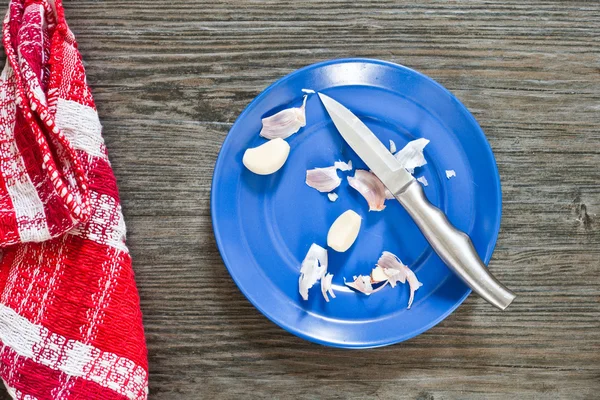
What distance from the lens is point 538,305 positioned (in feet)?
2.43

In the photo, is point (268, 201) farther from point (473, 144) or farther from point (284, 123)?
point (473, 144)

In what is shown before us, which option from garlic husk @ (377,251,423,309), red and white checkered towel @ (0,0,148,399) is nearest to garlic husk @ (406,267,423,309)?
garlic husk @ (377,251,423,309)

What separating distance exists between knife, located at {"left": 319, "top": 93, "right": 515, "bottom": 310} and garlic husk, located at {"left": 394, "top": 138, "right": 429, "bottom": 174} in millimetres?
34

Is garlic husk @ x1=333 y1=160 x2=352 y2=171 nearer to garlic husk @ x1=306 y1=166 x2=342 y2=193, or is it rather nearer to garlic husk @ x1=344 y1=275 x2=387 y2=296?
garlic husk @ x1=306 y1=166 x2=342 y2=193

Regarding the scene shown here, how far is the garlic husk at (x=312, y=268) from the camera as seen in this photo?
69cm

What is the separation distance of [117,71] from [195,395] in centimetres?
48

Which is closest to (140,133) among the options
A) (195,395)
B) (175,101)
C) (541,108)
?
(175,101)


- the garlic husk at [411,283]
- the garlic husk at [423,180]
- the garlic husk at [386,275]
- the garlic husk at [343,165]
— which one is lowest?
the garlic husk at [411,283]

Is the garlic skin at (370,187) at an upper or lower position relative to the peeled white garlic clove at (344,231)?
upper

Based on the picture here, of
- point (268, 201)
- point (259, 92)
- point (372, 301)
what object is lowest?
point (372, 301)

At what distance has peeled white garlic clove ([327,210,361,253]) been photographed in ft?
2.24

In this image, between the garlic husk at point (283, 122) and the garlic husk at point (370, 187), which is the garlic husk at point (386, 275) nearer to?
the garlic husk at point (370, 187)

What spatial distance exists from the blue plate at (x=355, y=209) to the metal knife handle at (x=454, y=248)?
0.05m

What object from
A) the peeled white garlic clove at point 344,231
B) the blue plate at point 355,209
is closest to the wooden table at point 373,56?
the blue plate at point 355,209
